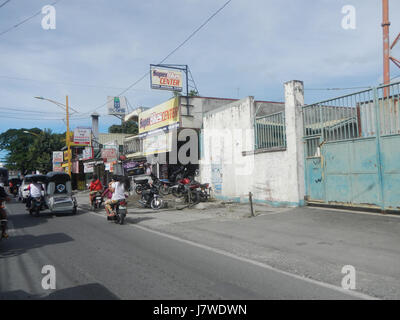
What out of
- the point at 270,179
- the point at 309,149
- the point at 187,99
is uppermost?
the point at 187,99

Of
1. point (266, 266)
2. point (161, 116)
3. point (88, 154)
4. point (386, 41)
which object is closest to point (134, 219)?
point (266, 266)

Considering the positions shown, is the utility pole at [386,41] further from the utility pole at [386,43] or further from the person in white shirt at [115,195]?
the person in white shirt at [115,195]

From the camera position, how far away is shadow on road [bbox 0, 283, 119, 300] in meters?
4.63

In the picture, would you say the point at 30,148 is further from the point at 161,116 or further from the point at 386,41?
the point at 386,41

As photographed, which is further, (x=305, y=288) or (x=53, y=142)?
(x=53, y=142)

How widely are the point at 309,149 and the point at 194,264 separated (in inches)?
321

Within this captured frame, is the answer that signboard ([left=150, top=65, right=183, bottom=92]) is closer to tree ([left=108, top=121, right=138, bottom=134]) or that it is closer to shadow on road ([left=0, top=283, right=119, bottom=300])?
shadow on road ([left=0, top=283, right=119, bottom=300])

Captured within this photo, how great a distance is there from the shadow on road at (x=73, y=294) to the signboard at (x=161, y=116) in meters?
15.2

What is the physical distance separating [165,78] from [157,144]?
4577 mm

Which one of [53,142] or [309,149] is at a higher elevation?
[53,142]

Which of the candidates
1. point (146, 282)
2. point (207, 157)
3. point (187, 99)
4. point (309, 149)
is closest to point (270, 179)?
point (309, 149)
